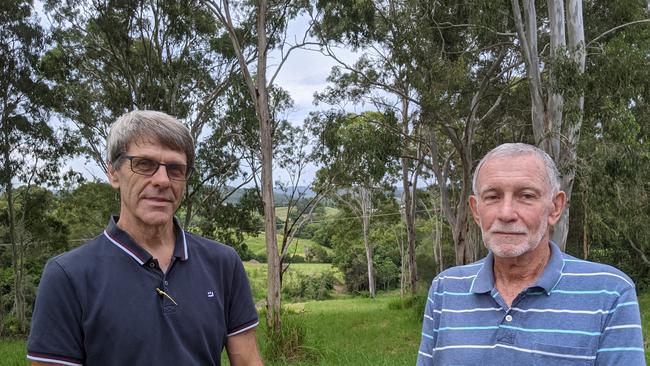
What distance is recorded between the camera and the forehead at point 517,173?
67.3 inches

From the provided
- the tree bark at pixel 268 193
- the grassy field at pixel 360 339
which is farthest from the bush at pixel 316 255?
the tree bark at pixel 268 193

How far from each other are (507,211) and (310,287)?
33718mm

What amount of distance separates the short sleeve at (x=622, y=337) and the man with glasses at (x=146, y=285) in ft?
3.32

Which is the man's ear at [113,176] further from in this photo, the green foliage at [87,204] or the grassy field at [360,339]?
the green foliage at [87,204]

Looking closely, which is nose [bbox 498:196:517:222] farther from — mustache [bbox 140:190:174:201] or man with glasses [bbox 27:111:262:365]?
mustache [bbox 140:190:174:201]

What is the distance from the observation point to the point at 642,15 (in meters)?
10.7

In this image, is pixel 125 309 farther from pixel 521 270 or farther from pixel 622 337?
pixel 622 337

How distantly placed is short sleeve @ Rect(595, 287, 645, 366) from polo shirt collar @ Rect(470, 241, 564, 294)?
0.16 m

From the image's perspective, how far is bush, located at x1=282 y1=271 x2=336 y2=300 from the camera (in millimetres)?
34250

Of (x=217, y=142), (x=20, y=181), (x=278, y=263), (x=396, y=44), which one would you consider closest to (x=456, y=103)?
(x=396, y=44)

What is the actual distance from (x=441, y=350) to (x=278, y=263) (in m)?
7.55

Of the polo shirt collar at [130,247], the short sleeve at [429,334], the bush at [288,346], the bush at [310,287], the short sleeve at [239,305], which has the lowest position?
the bush at [310,287]

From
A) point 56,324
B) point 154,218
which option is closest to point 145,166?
point 154,218

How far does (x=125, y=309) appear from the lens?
1560 millimetres
